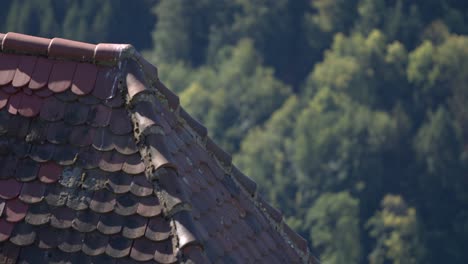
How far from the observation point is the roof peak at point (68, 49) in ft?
18.1

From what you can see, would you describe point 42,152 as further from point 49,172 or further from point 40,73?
point 40,73

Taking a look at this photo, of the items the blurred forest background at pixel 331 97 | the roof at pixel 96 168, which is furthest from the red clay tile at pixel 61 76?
the blurred forest background at pixel 331 97

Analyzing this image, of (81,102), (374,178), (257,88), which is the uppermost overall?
(257,88)

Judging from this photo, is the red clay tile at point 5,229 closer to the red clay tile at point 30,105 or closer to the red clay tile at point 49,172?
the red clay tile at point 49,172

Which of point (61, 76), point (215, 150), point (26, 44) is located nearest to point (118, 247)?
point (61, 76)

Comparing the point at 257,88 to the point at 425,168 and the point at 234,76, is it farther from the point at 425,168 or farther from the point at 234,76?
the point at 425,168

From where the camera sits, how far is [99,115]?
541 centimetres

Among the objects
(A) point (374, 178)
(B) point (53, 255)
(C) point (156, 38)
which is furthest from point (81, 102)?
(C) point (156, 38)

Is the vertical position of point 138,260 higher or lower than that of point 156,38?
lower

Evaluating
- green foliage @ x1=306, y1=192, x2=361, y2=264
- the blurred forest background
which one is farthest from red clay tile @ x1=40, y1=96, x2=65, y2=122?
green foliage @ x1=306, y1=192, x2=361, y2=264

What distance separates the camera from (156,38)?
7094cm

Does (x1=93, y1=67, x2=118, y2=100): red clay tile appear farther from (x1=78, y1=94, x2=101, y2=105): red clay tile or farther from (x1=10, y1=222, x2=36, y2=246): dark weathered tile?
(x1=10, y1=222, x2=36, y2=246): dark weathered tile

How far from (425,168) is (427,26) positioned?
41.2 feet

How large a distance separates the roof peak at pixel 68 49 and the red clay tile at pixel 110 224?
691mm
